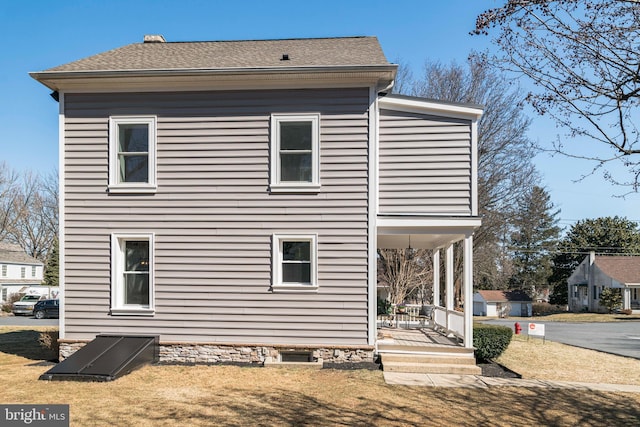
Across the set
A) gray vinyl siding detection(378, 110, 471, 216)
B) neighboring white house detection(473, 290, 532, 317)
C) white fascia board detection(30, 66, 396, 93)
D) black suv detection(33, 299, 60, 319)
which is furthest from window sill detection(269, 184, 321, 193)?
neighboring white house detection(473, 290, 532, 317)

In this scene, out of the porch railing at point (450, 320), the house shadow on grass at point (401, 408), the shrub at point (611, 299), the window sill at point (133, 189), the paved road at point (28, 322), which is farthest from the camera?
the shrub at point (611, 299)

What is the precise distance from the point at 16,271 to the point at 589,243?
57209mm

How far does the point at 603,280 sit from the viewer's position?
150 feet

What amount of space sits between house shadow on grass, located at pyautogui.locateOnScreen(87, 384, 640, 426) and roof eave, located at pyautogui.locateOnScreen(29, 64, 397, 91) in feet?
19.8

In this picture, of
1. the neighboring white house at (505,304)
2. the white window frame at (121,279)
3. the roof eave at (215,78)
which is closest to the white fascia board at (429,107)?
the roof eave at (215,78)

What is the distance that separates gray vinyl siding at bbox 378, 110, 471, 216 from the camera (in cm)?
1102

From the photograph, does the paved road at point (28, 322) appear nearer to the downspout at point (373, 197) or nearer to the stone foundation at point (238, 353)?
the stone foundation at point (238, 353)

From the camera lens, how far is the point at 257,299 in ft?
35.3

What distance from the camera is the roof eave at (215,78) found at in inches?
409

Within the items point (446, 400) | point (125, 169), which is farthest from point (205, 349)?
point (446, 400)

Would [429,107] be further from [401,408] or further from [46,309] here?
[46,309]

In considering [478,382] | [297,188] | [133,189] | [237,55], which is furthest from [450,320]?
[237,55]

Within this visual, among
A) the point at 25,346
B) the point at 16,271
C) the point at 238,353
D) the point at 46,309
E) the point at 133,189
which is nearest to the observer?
the point at 238,353

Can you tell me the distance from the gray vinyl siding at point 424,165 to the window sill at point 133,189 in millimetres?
4907
